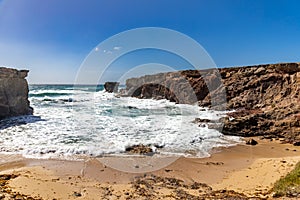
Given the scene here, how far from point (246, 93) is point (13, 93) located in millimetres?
20275

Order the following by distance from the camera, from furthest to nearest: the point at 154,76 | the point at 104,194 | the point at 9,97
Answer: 1. the point at 154,76
2. the point at 9,97
3. the point at 104,194

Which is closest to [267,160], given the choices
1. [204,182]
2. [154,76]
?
[204,182]

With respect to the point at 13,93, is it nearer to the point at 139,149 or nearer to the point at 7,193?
the point at 139,149

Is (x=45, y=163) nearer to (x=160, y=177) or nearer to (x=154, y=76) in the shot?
(x=160, y=177)

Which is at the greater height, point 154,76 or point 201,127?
point 154,76

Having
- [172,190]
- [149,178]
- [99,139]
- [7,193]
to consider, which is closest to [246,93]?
[99,139]

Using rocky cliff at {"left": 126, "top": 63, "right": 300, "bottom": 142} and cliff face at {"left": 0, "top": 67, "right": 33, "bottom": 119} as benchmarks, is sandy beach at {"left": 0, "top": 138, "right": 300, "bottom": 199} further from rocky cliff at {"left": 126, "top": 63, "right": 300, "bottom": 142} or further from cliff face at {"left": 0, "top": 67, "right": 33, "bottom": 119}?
cliff face at {"left": 0, "top": 67, "right": 33, "bottom": 119}

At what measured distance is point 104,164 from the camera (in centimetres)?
830

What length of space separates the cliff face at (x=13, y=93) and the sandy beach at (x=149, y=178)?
409 inches

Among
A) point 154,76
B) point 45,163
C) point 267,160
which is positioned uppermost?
point 154,76

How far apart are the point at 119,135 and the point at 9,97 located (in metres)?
10.6

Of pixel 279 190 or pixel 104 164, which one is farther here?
pixel 104 164

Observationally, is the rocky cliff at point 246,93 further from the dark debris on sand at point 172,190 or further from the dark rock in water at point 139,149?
the dark debris on sand at point 172,190

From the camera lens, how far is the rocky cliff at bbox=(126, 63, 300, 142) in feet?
42.7
